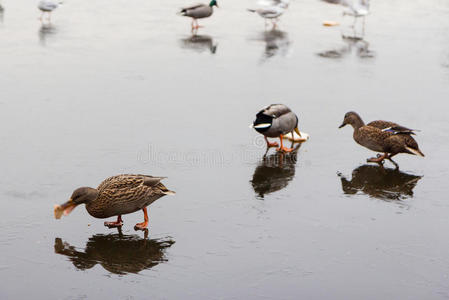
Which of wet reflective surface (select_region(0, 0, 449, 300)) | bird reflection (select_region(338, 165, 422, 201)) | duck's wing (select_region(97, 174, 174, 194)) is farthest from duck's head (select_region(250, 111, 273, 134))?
duck's wing (select_region(97, 174, 174, 194))

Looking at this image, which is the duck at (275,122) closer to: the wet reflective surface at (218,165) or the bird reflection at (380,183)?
the wet reflective surface at (218,165)

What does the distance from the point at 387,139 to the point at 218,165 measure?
2.47 m

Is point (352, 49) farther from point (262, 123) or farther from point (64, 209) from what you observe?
point (64, 209)

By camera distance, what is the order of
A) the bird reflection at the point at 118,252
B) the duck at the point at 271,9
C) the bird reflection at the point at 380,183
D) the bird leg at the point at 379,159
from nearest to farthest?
the bird reflection at the point at 118,252 → the bird reflection at the point at 380,183 → the bird leg at the point at 379,159 → the duck at the point at 271,9

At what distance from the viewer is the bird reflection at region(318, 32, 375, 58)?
16719mm

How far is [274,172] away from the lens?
31.5ft

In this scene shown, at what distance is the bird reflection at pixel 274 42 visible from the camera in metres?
16.7

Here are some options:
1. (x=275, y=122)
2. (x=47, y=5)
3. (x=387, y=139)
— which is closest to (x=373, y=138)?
(x=387, y=139)

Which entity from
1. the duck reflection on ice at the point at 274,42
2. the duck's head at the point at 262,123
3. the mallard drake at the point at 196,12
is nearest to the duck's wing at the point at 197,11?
the mallard drake at the point at 196,12

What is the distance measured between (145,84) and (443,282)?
27.2 feet

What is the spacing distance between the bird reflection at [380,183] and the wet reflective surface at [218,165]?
0.04m

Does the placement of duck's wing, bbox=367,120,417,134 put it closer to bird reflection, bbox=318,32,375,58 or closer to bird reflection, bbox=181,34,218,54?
bird reflection, bbox=318,32,375,58

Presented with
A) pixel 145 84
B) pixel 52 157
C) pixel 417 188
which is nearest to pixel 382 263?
pixel 417 188

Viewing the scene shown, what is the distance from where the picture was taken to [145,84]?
13586 millimetres
